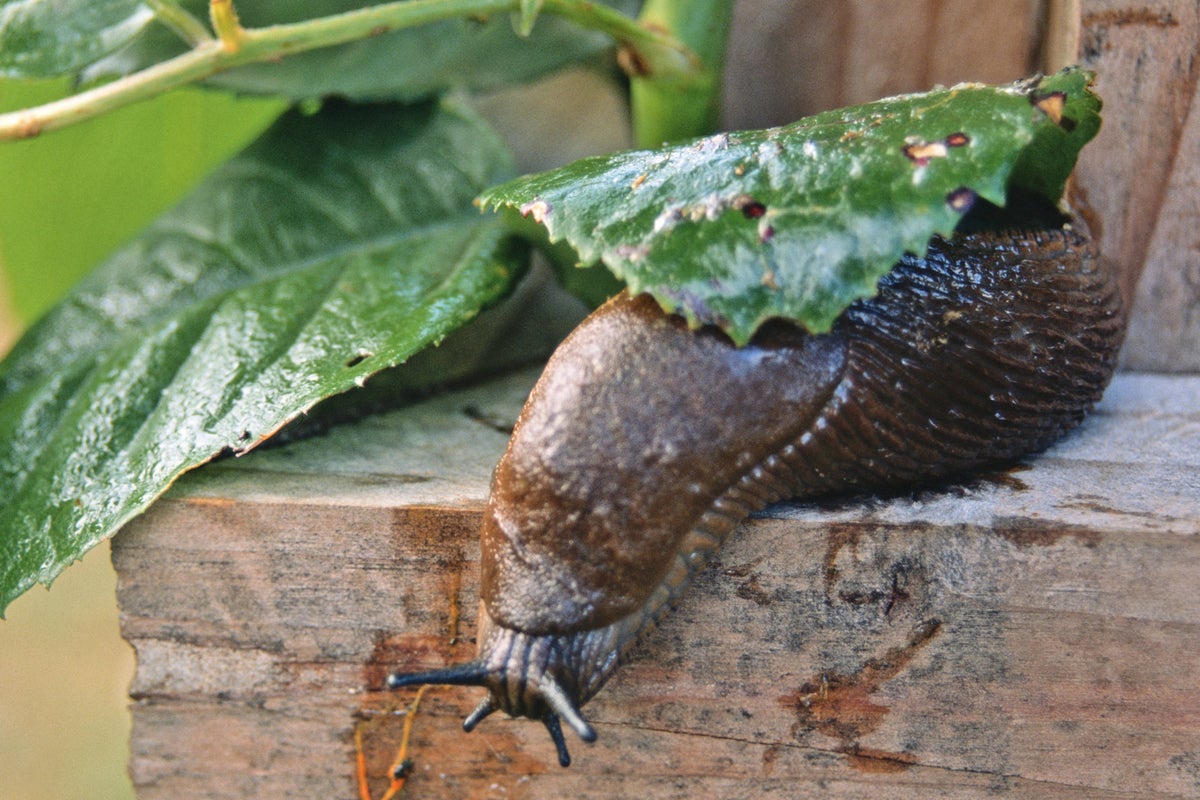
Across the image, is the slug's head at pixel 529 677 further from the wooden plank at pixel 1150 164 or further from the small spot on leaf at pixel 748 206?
the wooden plank at pixel 1150 164

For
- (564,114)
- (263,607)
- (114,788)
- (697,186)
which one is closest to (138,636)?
(263,607)

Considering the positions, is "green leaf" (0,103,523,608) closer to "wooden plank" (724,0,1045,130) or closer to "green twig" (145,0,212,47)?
"green twig" (145,0,212,47)

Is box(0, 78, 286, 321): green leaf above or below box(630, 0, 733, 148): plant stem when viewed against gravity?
below

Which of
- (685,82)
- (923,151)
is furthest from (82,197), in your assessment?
(923,151)

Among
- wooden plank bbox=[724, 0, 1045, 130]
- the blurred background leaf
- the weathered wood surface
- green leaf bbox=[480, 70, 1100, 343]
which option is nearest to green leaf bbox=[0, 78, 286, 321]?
the blurred background leaf

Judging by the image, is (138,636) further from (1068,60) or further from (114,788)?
(114,788)
